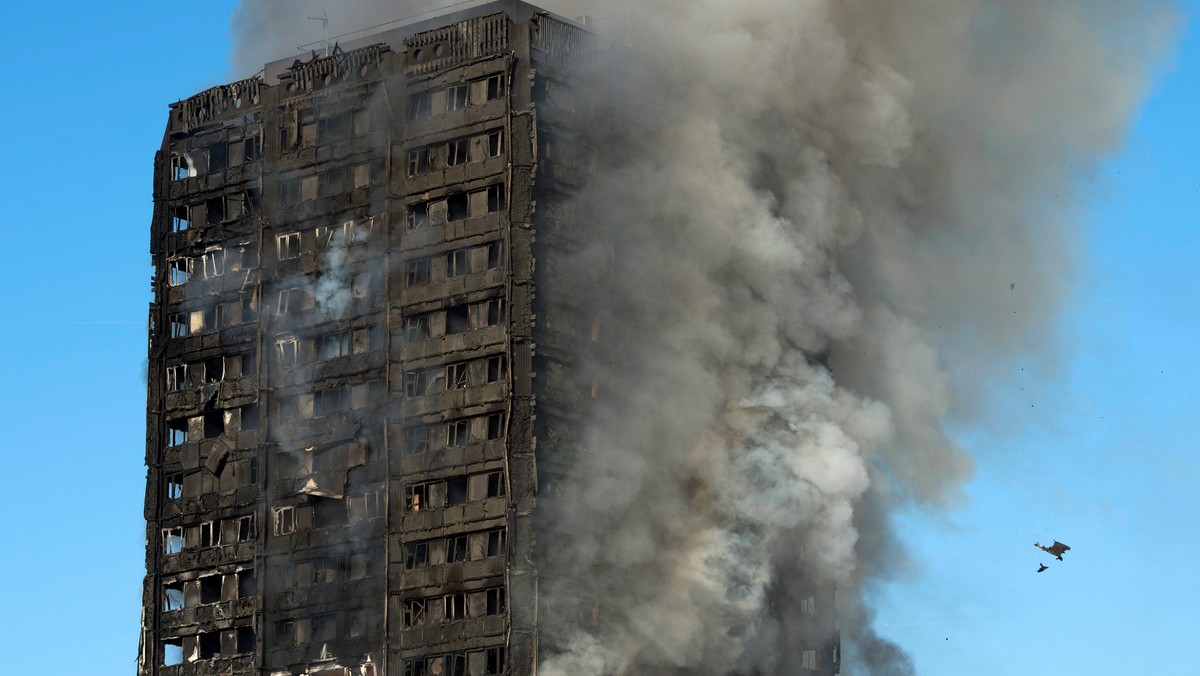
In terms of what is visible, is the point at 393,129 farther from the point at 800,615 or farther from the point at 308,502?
the point at 800,615

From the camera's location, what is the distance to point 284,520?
523 feet

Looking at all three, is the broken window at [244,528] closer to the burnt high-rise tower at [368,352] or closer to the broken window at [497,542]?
the burnt high-rise tower at [368,352]

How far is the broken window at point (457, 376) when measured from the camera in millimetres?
152000

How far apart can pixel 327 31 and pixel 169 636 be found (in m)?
41.9

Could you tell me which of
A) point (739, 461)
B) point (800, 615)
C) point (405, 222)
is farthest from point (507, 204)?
point (800, 615)

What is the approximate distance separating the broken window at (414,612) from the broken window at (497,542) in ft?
19.4

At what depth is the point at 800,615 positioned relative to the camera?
15975cm

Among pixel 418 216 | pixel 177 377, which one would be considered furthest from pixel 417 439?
pixel 177 377

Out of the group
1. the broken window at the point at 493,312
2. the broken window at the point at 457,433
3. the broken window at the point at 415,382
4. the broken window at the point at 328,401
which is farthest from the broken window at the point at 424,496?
the broken window at the point at 493,312

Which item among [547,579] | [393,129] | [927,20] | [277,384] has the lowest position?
[547,579]

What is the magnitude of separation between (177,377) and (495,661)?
114ft

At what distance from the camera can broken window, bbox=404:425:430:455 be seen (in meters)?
153

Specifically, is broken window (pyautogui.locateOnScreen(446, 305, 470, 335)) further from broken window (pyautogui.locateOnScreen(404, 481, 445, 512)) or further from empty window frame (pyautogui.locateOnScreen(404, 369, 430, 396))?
broken window (pyautogui.locateOnScreen(404, 481, 445, 512))

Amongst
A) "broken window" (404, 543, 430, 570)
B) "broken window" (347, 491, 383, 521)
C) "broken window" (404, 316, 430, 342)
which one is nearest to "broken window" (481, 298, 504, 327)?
"broken window" (404, 316, 430, 342)
